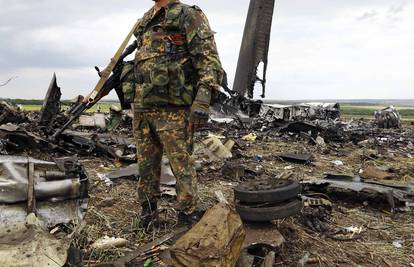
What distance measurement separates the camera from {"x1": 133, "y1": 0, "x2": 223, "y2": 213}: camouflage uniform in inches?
124

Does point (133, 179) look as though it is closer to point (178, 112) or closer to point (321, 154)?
point (178, 112)

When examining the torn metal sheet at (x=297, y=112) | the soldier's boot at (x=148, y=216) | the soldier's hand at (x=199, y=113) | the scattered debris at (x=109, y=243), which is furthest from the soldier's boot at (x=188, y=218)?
the torn metal sheet at (x=297, y=112)

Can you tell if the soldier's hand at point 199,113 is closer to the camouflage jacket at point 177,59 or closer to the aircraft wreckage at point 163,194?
the camouflage jacket at point 177,59

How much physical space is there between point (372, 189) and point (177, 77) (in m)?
2.96

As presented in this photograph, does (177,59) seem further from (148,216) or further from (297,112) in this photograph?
(297,112)

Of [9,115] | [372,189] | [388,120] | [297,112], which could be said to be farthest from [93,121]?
[388,120]

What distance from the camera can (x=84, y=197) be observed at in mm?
3369

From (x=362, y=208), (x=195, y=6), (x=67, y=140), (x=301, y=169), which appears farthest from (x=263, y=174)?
(x=195, y=6)

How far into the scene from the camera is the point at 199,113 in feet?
9.76

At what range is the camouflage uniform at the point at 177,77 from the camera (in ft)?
10.3

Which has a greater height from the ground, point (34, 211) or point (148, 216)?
point (34, 211)

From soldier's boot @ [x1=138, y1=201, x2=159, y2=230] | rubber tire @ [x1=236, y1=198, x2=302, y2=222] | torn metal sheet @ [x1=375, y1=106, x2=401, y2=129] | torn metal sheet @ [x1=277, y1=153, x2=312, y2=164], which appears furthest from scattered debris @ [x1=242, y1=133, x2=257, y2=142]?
torn metal sheet @ [x1=375, y1=106, x2=401, y2=129]

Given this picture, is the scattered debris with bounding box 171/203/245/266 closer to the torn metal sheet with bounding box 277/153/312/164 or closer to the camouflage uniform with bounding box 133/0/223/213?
the camouflage uniform with bounding box 133/0/223/213

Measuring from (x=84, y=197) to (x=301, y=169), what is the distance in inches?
177
